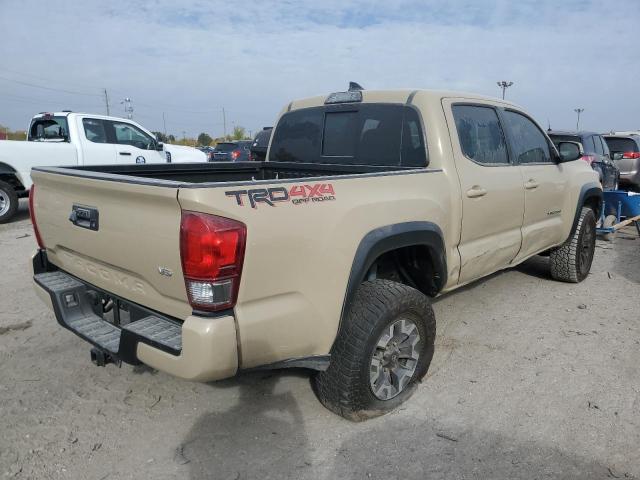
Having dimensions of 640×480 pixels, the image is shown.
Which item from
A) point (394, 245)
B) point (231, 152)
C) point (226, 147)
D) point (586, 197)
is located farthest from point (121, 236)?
point (226, 147)

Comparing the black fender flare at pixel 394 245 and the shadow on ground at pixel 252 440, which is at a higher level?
the black fender flare at pixel 394 245

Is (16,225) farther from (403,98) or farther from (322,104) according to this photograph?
(403,98)

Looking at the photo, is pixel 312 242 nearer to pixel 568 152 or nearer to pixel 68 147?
pixel 568 152

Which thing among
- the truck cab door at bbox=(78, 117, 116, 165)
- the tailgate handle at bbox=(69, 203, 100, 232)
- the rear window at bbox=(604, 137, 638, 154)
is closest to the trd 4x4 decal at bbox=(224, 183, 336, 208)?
the tailgate handle at bbox=(69, 203, 100, 232)

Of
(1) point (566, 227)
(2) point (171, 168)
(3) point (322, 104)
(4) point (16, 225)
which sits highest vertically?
(3) point (322, 104)

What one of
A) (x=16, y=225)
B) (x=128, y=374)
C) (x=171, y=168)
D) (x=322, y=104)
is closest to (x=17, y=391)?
(x=128, y=374)

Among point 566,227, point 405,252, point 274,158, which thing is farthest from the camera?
point 566,227

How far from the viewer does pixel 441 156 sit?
130 inches

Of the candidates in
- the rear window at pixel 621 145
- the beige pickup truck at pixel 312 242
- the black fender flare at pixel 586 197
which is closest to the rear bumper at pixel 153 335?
the beige pickup truck at pixel 312 242

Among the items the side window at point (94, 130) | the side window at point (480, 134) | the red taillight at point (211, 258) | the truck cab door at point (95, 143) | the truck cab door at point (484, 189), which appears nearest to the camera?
the red taillight at point (211, 258)

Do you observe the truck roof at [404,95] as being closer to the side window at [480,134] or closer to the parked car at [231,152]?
the side window at [480,134]

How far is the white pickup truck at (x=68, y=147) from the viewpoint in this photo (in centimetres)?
888

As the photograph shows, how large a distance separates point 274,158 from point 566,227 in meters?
2.96

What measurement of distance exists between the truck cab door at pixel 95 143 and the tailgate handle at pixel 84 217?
23.8 ft
